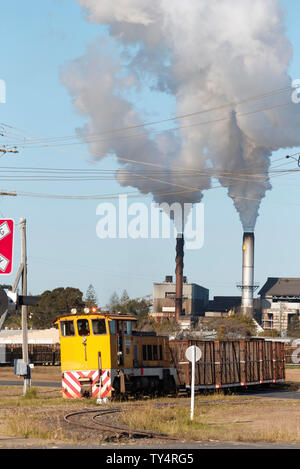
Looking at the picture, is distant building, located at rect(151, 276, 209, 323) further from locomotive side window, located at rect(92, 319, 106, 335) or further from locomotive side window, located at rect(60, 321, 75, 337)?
locomotive side window, located at rect(92, 319, 106, 335)

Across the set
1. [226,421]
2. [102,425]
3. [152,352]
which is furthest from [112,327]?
[102,425]

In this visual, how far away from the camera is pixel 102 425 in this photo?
2148 cm

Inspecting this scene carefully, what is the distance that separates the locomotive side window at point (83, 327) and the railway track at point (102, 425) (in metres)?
6.10

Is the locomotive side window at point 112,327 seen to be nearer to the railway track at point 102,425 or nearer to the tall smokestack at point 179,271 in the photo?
the railway track at point 102,425

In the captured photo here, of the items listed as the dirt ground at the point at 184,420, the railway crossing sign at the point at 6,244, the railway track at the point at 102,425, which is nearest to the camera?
the railway crossing sign at the point at 6,244

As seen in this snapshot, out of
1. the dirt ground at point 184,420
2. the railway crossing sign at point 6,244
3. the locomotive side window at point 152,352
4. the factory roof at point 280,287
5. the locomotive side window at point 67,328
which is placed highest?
the factory roof at point 280,287

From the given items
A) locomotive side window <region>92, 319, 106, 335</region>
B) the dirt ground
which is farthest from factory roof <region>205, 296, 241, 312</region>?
locomotive side window <region>92, 319, 106, 335</region>

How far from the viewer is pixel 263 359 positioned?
43.6 meters

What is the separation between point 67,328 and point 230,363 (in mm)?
10496

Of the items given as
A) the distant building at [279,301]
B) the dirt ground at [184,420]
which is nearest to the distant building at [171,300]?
the distant building at [279,301]

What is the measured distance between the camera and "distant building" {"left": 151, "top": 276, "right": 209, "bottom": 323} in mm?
147750

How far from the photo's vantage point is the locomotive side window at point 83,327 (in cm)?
3328

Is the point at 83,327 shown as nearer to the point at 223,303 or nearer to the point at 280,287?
the point at 223,303
